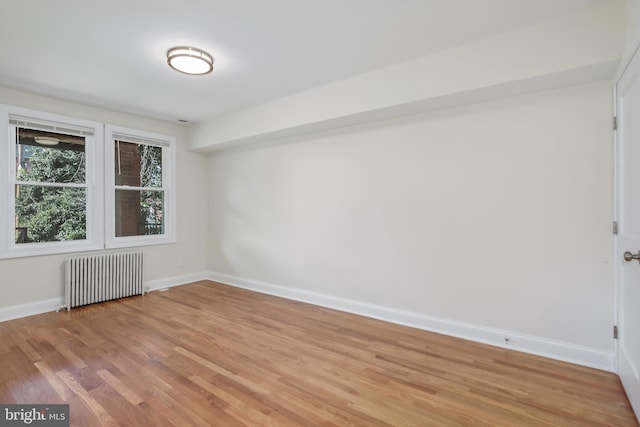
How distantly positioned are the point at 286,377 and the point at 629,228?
2553mm

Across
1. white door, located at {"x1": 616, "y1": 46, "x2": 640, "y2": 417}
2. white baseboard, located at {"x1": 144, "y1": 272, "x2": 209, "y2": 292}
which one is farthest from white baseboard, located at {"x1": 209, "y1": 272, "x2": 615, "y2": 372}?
white baseboard, located at {"x1": 144, "y1": 272, "x2": 209, "y2": 292}

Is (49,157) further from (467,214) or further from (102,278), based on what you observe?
(467,214)

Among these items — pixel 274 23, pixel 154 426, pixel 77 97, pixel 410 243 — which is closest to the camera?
pixel 154 426

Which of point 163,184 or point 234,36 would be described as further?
point 163,184

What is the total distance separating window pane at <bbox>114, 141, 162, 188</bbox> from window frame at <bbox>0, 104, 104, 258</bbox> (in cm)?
28

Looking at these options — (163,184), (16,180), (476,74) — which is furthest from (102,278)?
(476,74)

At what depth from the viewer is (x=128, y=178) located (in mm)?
4699

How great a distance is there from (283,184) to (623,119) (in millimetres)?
3527

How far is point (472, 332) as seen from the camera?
3.04m

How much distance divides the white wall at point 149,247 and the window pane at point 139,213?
278mm

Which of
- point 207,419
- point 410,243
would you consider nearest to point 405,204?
point 410,243

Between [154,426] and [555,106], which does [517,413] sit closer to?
[154,426]

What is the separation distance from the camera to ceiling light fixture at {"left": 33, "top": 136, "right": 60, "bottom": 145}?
12.8 feet

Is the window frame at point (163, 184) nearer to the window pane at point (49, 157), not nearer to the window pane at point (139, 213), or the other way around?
the window pane at point (139, 213)
